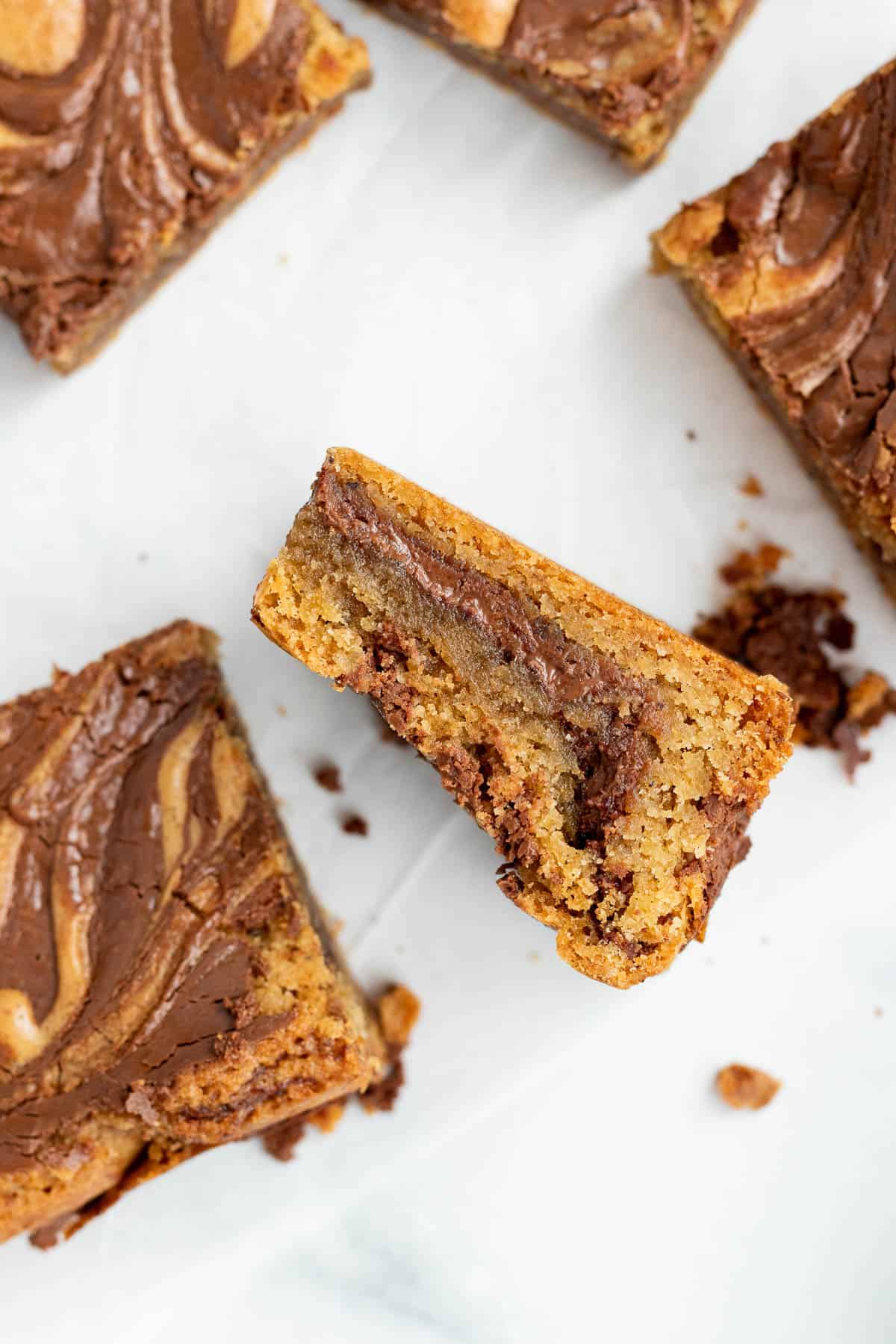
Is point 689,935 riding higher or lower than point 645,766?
lower

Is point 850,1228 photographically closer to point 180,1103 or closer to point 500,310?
point 180,1103

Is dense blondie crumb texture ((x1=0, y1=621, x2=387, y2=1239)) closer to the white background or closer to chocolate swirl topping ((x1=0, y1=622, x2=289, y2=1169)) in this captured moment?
chocolate swirl topping ((x1=0, y1=622, x2=289, y2=1169))

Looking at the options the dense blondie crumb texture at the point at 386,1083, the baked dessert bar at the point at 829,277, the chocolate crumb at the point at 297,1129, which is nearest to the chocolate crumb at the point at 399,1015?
the dense blondie crumb texture at the point at 386,1083

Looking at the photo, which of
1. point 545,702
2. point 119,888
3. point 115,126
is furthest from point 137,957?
point 115,126

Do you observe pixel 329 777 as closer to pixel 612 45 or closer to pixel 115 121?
pixel 115 121

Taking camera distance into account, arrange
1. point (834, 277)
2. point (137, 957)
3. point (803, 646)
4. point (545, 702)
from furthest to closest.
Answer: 1. point (803, 646)
2. point (834, 277)
3. point (137, 957)
4. point (545, 702)

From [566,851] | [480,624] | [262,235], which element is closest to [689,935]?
[566,851]
